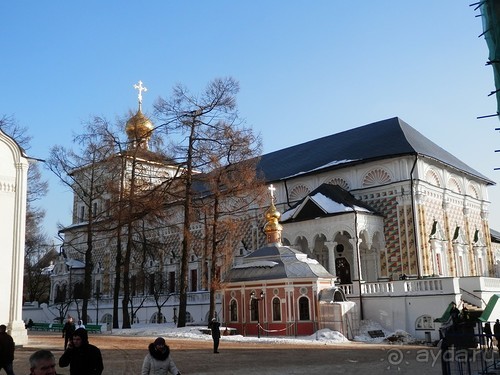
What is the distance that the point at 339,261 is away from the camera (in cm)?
3114

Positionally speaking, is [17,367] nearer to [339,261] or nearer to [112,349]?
[112,349]

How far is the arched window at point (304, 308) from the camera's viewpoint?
2359 centimetres

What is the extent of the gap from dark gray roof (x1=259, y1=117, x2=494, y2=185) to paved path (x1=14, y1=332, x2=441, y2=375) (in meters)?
14.7

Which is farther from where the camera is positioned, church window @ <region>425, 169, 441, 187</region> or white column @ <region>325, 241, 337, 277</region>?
church window @ <region>425, 169, 441, 187</region>

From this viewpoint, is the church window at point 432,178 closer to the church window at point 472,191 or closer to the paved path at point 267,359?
the church window at point 472,191

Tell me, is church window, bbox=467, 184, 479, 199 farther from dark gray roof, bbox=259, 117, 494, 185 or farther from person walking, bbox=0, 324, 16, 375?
person walking, bbox=0, 324, 16, 375

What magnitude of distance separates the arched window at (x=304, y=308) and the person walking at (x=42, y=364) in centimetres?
2067

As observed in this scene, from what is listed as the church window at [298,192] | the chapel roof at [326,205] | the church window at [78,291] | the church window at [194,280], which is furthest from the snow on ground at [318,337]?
the church window at [78,291]

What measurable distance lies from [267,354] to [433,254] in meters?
16.3

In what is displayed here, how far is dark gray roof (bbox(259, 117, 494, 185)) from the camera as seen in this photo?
1206 inches

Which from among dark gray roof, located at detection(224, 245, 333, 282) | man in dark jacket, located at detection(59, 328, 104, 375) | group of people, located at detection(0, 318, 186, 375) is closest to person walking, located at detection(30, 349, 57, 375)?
group of people, located at detection(0, 318, 186, 375)

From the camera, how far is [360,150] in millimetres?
32250

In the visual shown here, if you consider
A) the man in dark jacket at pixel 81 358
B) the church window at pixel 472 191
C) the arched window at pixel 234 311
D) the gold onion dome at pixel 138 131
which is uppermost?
the gold onion dome at pixel 138 131

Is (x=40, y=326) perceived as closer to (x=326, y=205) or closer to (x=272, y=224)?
(x=272, y=224)
